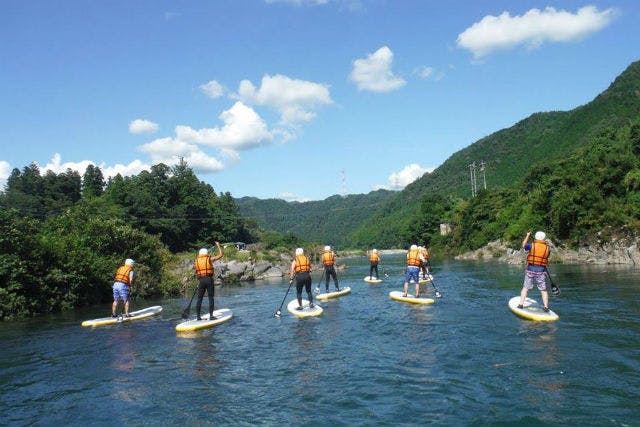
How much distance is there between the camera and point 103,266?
2694 cm

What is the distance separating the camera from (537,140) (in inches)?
6019

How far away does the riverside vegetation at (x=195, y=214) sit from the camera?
23953 millimetres

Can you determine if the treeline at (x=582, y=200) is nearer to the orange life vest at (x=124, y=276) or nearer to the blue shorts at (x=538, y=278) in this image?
the blue shorts at (x=538, y=278)

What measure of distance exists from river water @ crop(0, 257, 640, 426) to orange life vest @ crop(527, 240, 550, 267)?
175cm

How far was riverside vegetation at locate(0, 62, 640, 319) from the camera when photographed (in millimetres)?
23953

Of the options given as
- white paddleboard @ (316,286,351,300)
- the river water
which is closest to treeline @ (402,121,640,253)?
white paddleboard @ (316,286,351,300)

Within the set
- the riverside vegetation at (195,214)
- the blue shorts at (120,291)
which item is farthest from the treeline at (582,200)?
the blue shorts at (120,291)

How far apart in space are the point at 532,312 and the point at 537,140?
15288cm

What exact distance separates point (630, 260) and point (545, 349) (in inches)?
1351

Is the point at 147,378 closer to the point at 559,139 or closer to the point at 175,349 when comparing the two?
the point at 175,349

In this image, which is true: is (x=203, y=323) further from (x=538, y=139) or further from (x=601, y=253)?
(x=538, y=139)

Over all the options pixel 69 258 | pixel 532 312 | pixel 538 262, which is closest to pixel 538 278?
pixel 538 262

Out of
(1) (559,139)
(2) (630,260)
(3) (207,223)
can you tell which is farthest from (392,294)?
(1) (559,139)

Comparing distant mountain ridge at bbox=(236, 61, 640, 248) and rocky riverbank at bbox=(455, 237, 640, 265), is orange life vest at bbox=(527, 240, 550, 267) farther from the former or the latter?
distant mountain ridge at bbox=(236, 61, 640, 248)
